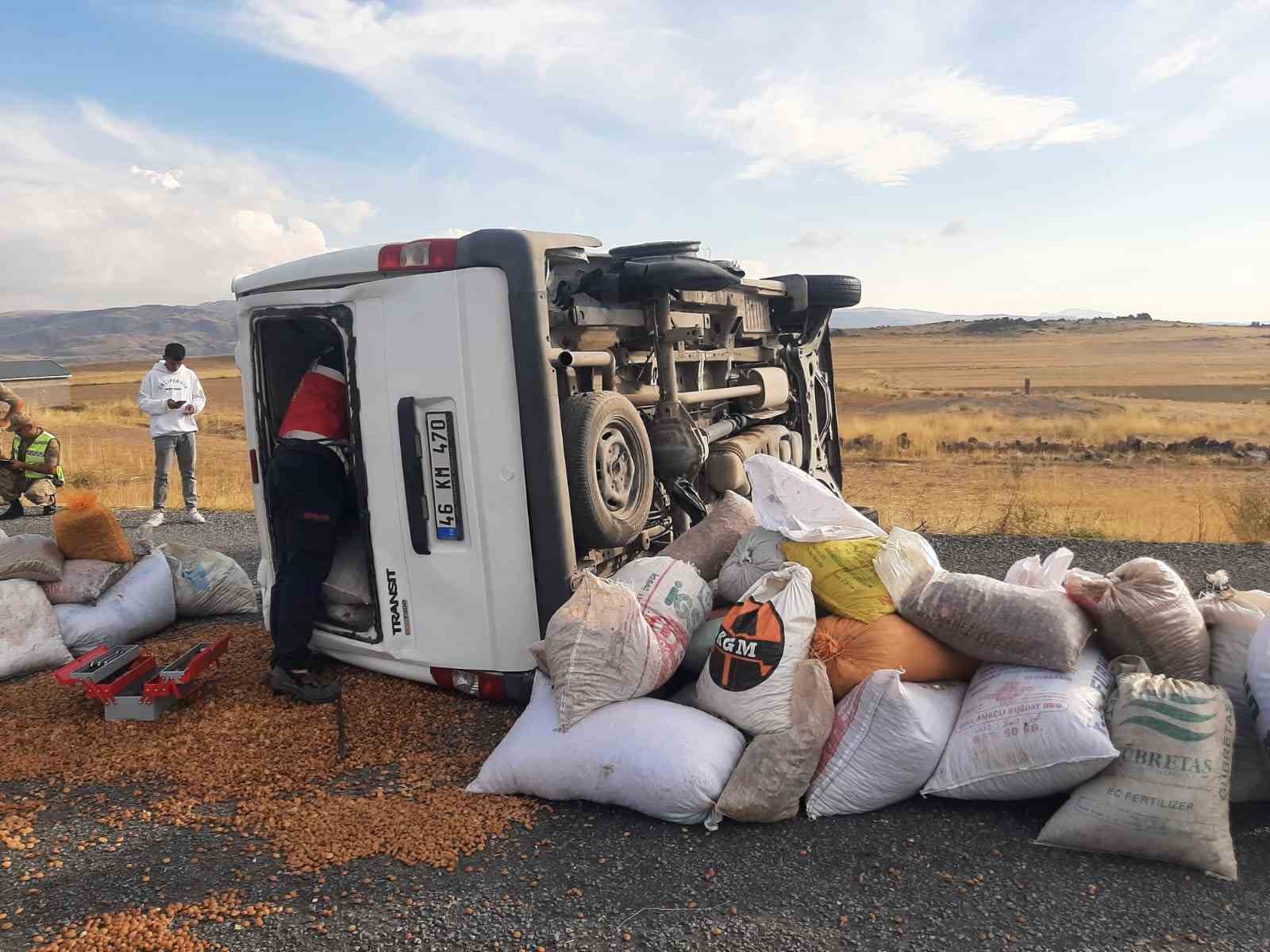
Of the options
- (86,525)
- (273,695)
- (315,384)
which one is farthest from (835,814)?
(86,525)

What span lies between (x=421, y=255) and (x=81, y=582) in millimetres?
2645

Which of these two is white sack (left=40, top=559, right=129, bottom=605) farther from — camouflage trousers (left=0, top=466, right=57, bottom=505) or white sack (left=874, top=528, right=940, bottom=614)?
camouflage trousers (left=0, top=466, right=57, bottom=505)

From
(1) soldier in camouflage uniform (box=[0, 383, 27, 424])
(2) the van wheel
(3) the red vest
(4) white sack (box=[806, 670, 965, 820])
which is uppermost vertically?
(1) soldier in camouflage uniform (box=[0, 383, 27, 424])

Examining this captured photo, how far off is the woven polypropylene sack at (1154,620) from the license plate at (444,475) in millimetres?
2312

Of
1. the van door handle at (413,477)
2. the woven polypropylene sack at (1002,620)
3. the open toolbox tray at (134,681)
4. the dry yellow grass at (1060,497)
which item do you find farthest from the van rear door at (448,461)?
the dry yellow grass at (1060,497)

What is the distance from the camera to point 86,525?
4.79 m

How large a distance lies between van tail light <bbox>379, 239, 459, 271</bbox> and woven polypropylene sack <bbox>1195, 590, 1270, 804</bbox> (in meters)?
2.99

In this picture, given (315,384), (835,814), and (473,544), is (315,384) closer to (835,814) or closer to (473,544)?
(473,544)

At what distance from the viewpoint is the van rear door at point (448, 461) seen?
357cm

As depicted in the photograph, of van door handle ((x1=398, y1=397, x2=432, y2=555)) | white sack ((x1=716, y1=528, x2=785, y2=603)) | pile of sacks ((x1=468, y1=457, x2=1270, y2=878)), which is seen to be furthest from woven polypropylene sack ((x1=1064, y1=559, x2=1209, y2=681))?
van door handle ((x1=398, y1=397, x2=432, y2=555))

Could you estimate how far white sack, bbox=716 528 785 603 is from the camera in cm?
387

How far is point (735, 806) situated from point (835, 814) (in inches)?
13.1

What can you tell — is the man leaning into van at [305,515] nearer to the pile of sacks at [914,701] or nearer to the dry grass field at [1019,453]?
the pile of sacks at [914,701]

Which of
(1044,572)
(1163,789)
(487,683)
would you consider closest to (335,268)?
(487,683)
